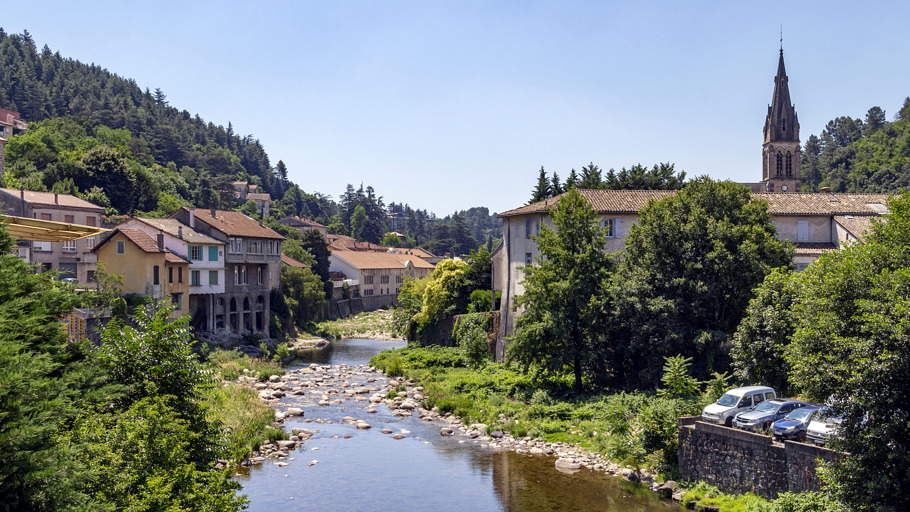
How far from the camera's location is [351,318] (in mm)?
97625

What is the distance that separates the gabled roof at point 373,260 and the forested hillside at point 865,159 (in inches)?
2567

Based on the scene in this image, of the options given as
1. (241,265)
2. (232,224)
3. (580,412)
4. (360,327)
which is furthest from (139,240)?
(360,327)

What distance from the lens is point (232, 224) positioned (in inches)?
2591

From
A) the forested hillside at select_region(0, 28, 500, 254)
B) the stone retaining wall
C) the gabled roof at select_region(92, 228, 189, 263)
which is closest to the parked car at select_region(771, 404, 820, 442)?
the stone retaining wall

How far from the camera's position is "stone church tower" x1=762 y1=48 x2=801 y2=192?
9000cm

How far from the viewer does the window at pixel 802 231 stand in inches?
1865

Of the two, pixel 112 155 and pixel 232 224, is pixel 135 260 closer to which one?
pixel 232 224

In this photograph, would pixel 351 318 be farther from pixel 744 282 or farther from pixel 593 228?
pixel 744 282

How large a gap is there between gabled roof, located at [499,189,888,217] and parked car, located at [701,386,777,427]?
72.3ft

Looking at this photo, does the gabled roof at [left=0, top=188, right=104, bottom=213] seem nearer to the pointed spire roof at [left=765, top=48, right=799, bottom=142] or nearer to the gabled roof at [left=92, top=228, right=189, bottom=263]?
the gabled roof at [left=92, top=228, right=189, bottom=263]

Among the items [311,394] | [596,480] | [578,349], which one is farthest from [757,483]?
[311,394]

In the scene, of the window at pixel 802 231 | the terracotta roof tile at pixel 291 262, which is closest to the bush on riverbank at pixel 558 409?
the window at pixel 802 231

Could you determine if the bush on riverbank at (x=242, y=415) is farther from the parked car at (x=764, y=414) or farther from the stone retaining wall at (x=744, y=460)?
the parked car at (x=764, y=414)

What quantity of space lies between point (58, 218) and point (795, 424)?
6094cm
